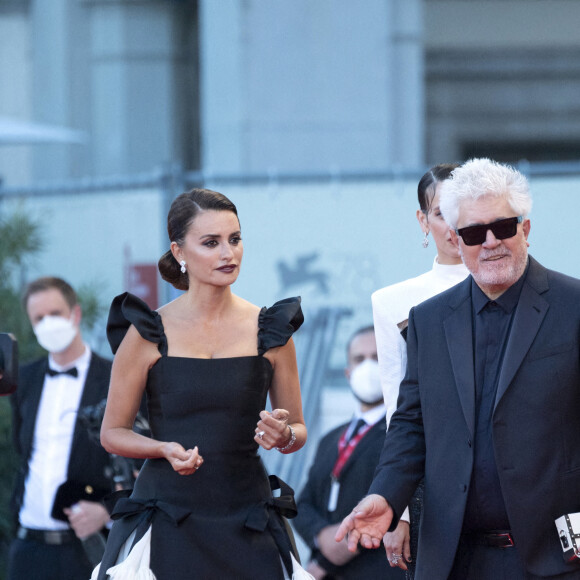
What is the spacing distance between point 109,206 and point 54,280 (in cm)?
130

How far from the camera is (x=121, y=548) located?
3.89m

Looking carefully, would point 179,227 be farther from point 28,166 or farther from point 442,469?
point 28,166

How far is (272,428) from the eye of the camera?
3721mm

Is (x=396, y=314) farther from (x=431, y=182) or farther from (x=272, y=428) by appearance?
(x=272, y=428)

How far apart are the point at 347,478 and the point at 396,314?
145 cm

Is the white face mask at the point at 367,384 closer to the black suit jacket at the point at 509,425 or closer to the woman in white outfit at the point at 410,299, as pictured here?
the woman in white outfit at the point at 410,299

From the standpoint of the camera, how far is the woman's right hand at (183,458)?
369cm

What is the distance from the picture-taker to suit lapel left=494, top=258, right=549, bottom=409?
345 centimetres

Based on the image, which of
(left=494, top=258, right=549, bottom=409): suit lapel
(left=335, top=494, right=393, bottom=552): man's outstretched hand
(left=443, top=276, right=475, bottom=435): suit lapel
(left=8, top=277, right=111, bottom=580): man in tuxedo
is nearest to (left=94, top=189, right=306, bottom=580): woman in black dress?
(left=335, top=494, right=393, bottom=552): man's outstretched hand

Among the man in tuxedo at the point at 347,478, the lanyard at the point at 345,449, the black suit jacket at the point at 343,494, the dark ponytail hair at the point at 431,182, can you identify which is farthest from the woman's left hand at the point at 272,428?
the lanyard at the point at 345,449

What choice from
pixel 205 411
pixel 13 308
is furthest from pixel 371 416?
pixel 13 308

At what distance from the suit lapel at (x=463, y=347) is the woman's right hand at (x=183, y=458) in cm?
82

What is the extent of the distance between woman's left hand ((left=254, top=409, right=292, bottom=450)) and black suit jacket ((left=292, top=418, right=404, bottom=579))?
1456 mm

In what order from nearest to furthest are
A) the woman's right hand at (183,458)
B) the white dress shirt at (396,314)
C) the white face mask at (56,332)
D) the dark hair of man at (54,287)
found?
1. the woman's right hand at (183,458)
2. the white dress shirt at (396,314)
3. the white face mask at (56,332)
4. the dark hair of man at (54,287)
